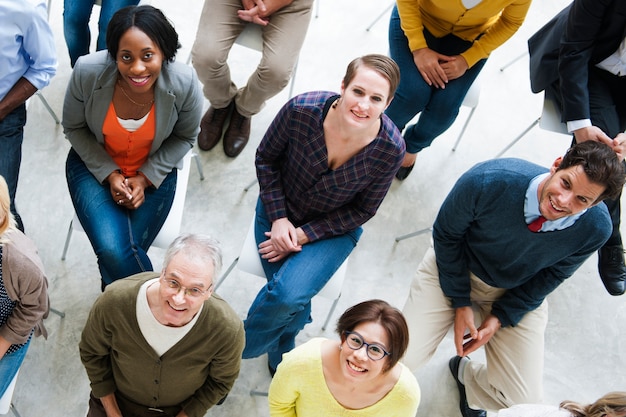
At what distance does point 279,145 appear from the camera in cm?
263

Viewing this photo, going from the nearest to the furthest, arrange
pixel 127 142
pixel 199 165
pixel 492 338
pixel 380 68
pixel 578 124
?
pixel 380 68 → pixel 127 142 → pixel 492 338 → pixel 578 124 → pixel 199 165

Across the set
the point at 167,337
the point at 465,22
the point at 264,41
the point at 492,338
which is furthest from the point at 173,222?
the point at 465,22

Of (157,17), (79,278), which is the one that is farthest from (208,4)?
(79,278)

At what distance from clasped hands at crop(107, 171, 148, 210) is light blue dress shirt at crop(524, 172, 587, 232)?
1496 millimetres

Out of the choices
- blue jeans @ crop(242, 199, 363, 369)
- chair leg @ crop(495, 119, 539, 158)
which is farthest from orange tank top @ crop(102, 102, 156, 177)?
chair leg @ crop(495, 119, 539, 158)

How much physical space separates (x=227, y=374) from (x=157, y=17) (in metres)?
1.28

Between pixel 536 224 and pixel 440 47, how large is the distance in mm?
1046

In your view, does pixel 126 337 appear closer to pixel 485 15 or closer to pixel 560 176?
pixel 560 176

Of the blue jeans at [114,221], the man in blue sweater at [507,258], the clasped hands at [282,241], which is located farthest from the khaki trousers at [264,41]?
the man in blue sweater at [507,258]

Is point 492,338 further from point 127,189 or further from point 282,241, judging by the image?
Answer: point 127,189

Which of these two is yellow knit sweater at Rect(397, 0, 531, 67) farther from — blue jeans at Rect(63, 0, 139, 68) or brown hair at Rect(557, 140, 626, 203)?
blue jeans at Rect(63, 0, 139, 68)

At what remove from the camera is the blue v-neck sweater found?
96.7 inches

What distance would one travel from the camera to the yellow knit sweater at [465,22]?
2.89 m

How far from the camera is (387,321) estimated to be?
1.96m
